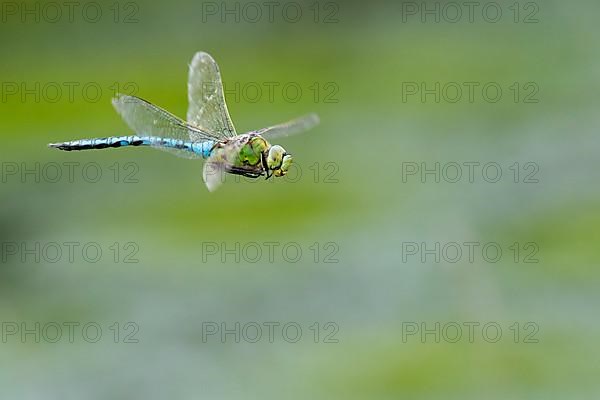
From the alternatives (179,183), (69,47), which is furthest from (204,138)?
(69,47)

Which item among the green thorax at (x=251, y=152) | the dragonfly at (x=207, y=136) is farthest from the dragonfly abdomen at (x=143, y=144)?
the green thorax at (x=251, y=152)

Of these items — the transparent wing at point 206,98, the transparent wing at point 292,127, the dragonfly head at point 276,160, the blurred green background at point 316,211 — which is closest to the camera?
the transparent wing at point 292,127

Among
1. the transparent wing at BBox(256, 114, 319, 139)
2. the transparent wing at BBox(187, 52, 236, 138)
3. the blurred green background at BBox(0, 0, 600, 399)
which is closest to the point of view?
the transparent wing at BBox(256, 114, 319, 139)

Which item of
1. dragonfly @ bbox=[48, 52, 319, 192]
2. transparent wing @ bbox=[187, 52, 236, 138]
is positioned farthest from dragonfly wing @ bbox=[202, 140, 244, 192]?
transparent wing @ bbox=[187, 52, 236, 138]

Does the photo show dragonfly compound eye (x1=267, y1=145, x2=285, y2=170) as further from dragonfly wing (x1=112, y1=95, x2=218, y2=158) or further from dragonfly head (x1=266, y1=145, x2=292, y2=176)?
dragonfly wing (x1=112, y1=95, x2=218, y2=158)

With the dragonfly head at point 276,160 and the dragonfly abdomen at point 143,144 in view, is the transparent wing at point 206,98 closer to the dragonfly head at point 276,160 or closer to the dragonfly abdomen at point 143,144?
the dragonfly abdomen at point 143,144

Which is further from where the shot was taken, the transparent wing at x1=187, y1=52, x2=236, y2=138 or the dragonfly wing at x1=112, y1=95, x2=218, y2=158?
the transparent wing at x1=187, y1=52, x2=236, y2=138

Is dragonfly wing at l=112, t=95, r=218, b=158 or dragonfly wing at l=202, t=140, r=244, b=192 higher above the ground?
dragonfly wing at l=112, t=95, r=218, b=158
